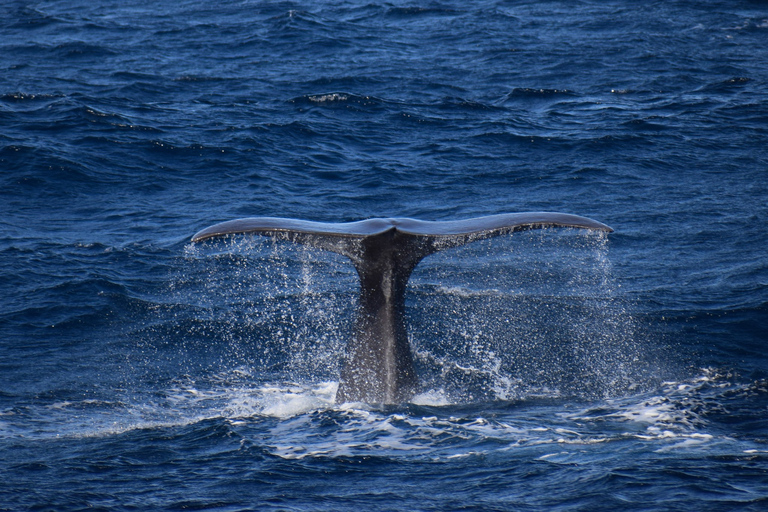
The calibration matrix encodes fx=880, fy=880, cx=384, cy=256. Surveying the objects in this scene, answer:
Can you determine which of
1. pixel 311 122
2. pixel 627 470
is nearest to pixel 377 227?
pixel 627 470

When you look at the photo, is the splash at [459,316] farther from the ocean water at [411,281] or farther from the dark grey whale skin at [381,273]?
the dark grey whale skin at [381,273]

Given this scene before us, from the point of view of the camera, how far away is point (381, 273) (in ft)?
27.8

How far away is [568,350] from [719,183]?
6907 mm

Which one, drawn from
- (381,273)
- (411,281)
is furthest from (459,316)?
(381,273)

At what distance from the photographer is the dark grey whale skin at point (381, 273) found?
26.2 feet

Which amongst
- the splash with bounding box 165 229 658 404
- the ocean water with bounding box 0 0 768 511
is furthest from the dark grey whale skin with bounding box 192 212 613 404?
the splash with bounding box 165 229 658 404

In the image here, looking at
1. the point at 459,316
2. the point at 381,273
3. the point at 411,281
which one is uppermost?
the point at 381,273

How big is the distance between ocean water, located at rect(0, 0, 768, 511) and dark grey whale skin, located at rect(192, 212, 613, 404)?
1.01 ft

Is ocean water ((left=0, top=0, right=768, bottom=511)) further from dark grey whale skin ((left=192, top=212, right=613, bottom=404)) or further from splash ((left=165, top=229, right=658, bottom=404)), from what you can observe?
dark grey whale skin ((left=192, top=212, right=613, bottom=404))

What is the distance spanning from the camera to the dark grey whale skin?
800 cm

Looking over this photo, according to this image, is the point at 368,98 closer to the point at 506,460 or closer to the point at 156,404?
the point at 156,404

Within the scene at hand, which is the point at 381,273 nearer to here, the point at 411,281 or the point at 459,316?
the point at 459,316

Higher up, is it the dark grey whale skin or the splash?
the dark grey whale skin

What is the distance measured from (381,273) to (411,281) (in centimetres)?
421
